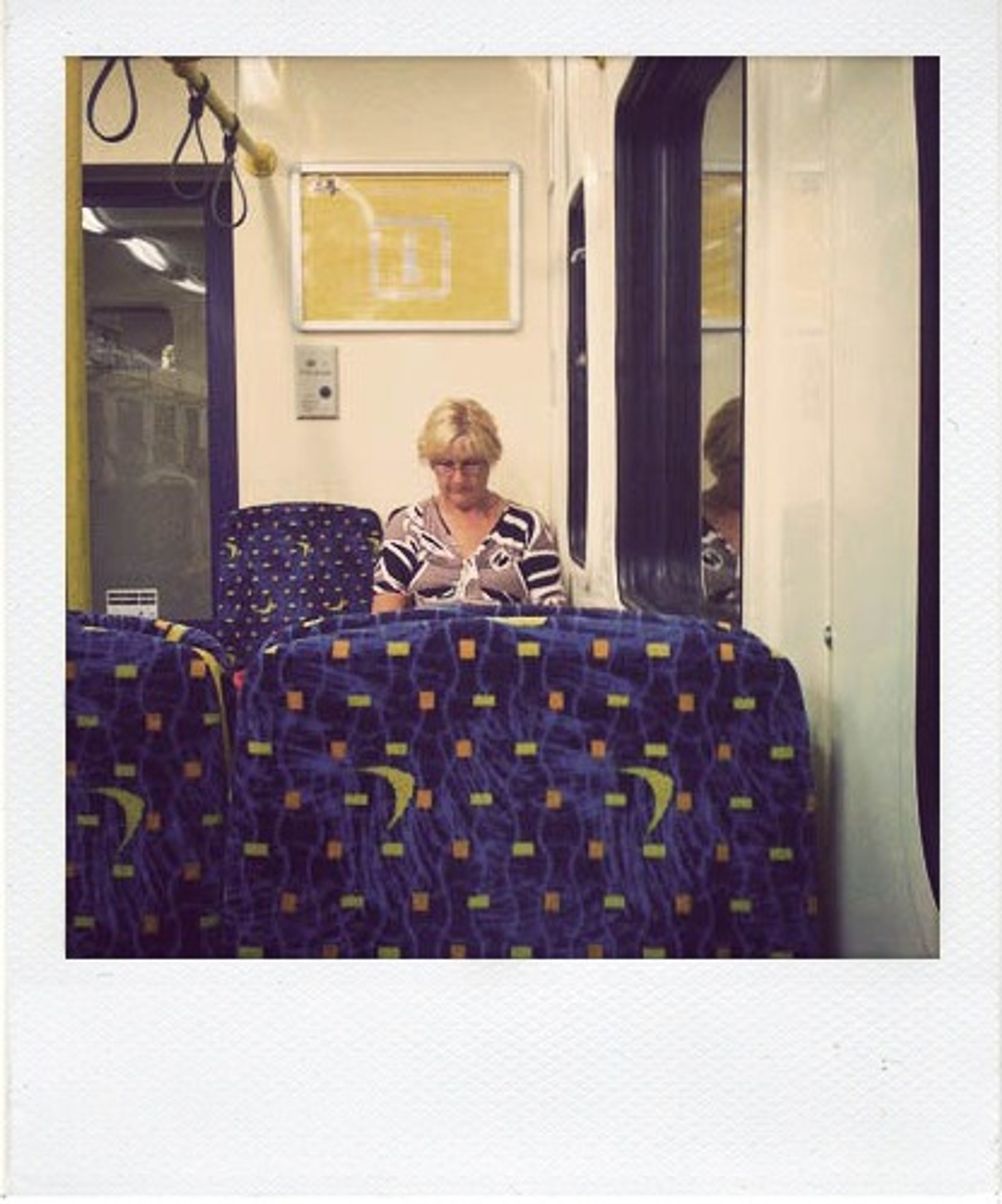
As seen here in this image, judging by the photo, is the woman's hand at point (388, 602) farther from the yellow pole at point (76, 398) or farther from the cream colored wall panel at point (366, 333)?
the yellow pole at point (76, 398)

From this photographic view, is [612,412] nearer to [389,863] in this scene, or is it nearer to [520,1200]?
[389,863]

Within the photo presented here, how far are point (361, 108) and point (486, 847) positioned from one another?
0.72 meters

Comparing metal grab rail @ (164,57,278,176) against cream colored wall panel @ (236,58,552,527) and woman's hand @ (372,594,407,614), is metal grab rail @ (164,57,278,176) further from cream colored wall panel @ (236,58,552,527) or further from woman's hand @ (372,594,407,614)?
woman's hand @ (372,594,407,614)

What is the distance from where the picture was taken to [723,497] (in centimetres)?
160

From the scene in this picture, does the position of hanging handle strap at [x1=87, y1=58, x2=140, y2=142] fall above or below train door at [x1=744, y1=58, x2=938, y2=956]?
above

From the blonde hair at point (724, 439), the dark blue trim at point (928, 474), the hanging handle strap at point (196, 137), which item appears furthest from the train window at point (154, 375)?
the dark blue trim at point (928, 474)

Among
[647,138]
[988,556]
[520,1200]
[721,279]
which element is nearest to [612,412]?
[721,279]

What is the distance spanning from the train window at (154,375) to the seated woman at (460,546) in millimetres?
182

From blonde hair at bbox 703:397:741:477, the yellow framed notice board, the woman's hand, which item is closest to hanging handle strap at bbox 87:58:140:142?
the yellow framed notice board

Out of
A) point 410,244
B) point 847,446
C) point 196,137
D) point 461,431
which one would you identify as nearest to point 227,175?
point 196,137

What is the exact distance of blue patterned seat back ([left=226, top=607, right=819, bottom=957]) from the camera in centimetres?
156

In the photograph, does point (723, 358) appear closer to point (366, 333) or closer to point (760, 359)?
point (760, 359)

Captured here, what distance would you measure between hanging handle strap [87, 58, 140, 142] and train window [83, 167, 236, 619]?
34mm

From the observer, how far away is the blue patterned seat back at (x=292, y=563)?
1.59 metres
